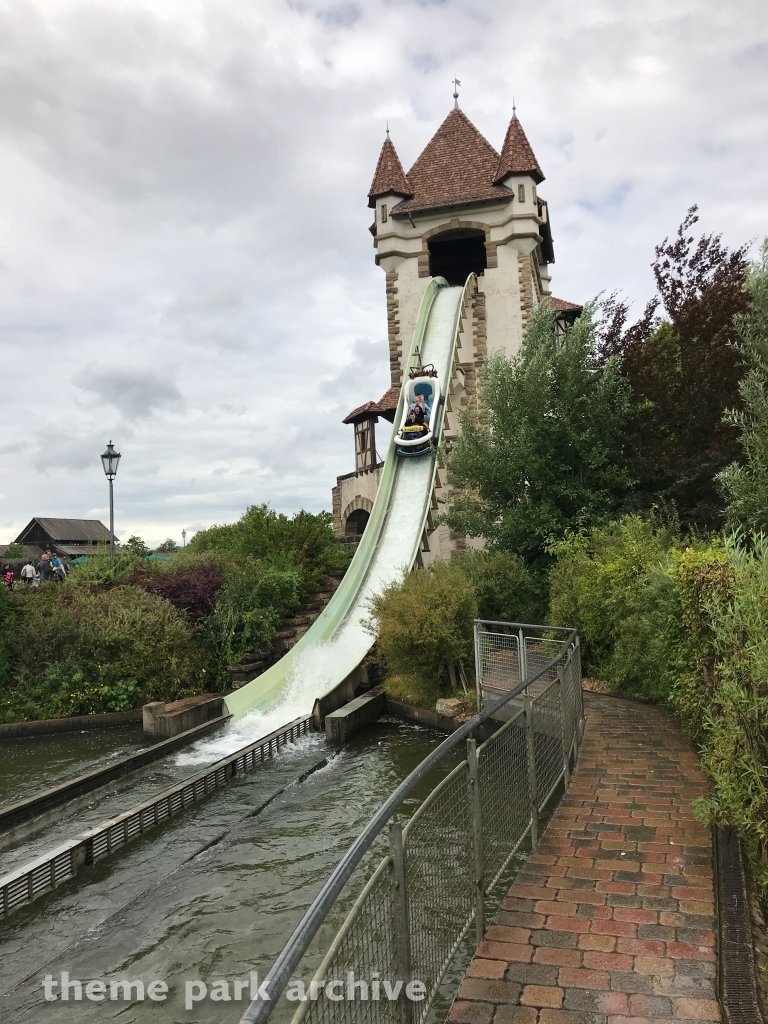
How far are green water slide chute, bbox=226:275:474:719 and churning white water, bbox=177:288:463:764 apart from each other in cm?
7

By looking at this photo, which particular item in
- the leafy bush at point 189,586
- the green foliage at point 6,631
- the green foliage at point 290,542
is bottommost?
the green foliage at point 6,631

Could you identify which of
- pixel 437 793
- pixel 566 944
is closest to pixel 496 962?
pixel 566 944

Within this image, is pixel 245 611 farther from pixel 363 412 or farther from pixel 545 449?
pixel 363 412

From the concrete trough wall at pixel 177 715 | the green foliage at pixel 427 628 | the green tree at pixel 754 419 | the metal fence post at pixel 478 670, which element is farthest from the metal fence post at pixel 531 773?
the concrete trough wall at pixel 177 715

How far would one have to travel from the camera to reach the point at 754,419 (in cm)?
1103

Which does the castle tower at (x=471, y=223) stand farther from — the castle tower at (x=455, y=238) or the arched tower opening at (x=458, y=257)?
the arched tower opening at (x=458, y=257)

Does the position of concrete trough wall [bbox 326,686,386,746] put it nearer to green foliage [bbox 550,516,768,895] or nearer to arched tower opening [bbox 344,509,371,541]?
green foliage [bbox 550,516,768,895]

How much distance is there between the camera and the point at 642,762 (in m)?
6.43

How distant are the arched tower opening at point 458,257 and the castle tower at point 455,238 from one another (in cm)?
259

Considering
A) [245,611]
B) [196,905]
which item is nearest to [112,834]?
[196,905]

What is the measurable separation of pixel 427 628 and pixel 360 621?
2470 millimetres

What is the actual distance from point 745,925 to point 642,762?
2.89m

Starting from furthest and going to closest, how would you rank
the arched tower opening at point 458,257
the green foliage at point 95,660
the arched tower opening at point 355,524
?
the arched tower opening at point 458,257, the arched tower opening at point 355,524, the green foliage at point 95,660

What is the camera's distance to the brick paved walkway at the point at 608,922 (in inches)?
123
